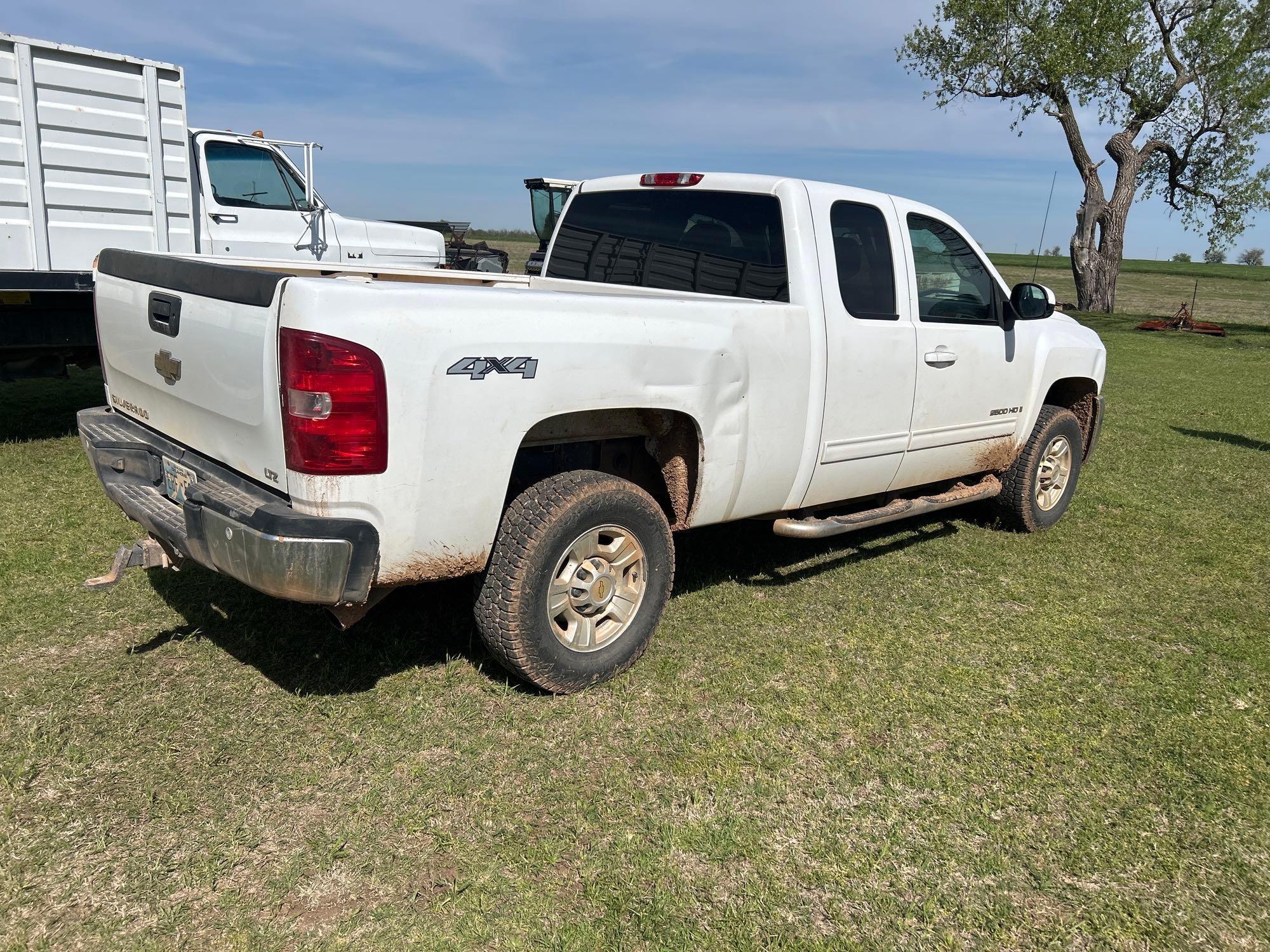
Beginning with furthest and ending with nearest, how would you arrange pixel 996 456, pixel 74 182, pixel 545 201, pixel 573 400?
pixel 545 201
pixel 74 182
pixel 996 456
pixel 573 400

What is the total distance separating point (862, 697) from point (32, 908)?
2.81m

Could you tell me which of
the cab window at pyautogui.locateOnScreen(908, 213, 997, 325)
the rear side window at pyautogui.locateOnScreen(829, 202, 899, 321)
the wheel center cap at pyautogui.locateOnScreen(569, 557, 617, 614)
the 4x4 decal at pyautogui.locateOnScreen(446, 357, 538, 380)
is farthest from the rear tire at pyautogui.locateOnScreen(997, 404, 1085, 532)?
the 4x4 decal at pyautogui.locateOnScreen(446, 357, 538, 380)

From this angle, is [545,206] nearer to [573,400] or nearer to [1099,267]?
[1099,267]

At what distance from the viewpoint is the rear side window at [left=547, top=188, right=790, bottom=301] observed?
427 centimetres

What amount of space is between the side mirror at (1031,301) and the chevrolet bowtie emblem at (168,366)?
416 centimetres

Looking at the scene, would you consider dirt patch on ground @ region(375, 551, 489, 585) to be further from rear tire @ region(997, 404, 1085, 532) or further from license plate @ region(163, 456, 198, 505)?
rear tire @ region(997, 404, 1085, 532)

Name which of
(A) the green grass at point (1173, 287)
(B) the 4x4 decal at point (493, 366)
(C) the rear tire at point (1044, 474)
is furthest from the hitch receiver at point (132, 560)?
(A) the green grass at point (1173, 287)

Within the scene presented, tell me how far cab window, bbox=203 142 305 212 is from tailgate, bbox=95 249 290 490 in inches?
226

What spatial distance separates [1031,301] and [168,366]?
428cm

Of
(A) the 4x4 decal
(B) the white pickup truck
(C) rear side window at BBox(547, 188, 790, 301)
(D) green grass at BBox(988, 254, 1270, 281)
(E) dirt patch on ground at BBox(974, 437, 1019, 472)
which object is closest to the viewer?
(B) the white pickup truck

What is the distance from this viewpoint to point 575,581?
11.8ft

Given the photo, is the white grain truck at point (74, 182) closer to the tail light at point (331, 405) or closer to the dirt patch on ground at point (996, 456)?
the tail light at point (331, 405)

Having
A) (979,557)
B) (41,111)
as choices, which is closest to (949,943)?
(979,557)

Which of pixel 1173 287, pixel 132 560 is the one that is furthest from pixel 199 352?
pixel 1173 287
